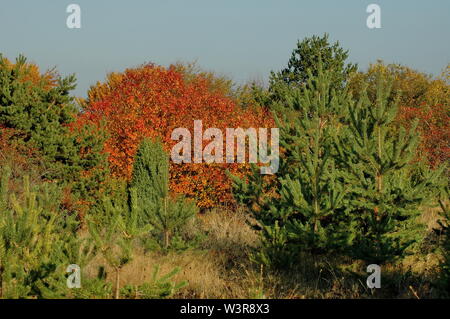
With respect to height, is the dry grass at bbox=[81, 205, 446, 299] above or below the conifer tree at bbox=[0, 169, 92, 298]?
below

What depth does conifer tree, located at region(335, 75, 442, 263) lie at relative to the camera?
7723 mm

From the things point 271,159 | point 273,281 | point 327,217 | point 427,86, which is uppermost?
point 427,86

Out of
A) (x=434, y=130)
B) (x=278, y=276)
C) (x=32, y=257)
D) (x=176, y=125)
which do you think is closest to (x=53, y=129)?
(x=176, y=125)

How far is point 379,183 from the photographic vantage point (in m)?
7.98

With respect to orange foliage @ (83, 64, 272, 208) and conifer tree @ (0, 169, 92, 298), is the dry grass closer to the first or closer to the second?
conifer tree @ (0, 169, 92, 298)

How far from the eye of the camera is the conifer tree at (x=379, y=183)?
25.3 ft

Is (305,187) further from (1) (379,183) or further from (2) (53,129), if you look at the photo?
(2) (53,129)

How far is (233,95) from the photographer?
4334 cm

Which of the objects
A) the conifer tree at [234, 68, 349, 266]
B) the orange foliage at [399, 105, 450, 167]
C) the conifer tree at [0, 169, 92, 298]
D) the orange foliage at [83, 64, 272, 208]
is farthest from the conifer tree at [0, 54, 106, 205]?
the orange foliage at [399, 105, 450, 167]

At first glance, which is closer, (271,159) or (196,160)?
(271,159)

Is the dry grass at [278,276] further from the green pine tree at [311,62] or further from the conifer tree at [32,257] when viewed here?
the green pine tree at [311,62]
